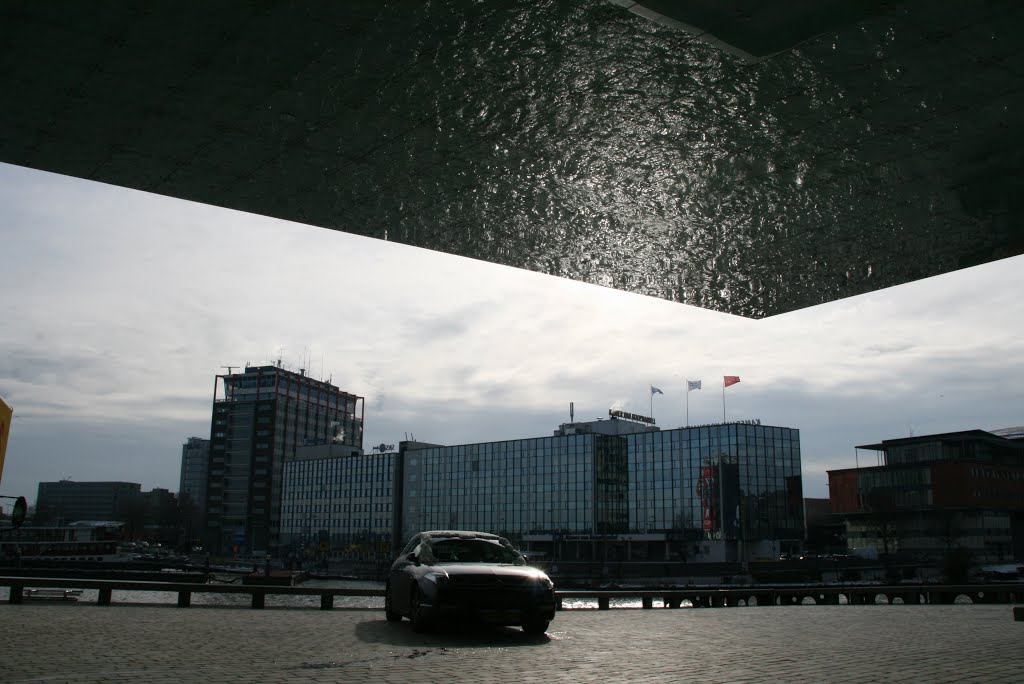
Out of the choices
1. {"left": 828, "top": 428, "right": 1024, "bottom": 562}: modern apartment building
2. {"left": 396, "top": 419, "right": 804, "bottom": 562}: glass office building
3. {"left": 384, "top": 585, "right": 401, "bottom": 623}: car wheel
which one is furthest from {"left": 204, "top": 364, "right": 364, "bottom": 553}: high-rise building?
{"left": 384, "top": 585, "right": 401, "bottom": 623}: car wheel

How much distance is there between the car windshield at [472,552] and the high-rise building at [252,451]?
156 metres

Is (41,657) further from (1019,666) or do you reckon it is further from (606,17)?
(1019,666)

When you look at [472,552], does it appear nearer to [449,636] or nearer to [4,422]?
[449,636]

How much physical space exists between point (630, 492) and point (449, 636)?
106 m

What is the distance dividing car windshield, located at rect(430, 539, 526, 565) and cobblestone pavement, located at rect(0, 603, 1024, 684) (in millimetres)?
1126

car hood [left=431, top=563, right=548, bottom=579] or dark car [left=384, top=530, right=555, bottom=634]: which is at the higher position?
car hood [left=431, top=563, right=548, bottom=579]

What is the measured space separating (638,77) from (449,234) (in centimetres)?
459

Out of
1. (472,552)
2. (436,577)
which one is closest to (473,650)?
(436,577)

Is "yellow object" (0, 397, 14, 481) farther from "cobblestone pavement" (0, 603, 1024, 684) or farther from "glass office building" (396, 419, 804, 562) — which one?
"glass office building" (396, 419, 804, 562)

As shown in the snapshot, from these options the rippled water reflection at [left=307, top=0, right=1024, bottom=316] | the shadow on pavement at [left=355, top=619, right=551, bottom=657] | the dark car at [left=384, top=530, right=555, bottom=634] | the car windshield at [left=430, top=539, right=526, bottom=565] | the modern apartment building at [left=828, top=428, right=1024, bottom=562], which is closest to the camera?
the rippled water reflection at [left=307, top=0, right=1024, bottom=316]

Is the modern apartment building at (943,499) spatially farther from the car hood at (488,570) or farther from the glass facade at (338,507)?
the car hood at (488,570)

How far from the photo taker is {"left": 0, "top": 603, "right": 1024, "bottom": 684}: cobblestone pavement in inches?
309

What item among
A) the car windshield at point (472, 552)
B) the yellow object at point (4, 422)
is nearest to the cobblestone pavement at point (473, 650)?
the car windshield at point (472, 552)

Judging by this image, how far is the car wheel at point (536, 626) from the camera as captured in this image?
12.3m
